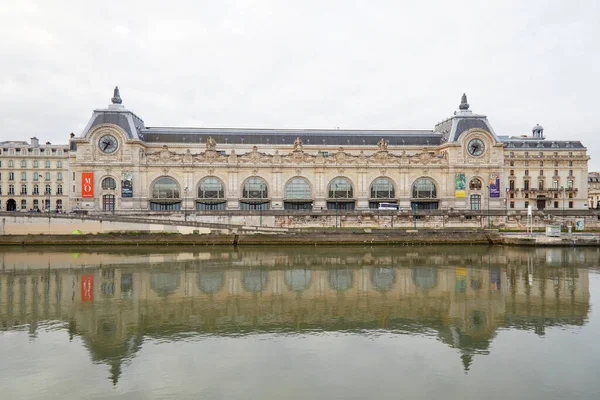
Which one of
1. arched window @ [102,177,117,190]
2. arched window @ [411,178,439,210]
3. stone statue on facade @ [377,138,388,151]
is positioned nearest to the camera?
arched window @ [102,177,117,190]

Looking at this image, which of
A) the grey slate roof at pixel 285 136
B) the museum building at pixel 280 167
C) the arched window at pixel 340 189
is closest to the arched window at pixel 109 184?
the museum building at pixel 280 167

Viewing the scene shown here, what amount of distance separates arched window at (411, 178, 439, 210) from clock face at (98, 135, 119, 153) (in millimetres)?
42600

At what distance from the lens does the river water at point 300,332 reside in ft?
36.8

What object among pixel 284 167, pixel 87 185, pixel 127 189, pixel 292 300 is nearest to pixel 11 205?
pixel 87 185

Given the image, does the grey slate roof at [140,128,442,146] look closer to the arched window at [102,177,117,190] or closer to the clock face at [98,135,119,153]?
the clock face at [98,135,119,153]

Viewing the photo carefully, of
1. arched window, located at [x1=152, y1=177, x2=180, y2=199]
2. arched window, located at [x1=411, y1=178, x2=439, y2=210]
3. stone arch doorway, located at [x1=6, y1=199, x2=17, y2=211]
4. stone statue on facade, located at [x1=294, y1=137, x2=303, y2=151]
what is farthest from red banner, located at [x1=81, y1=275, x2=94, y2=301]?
stone arch doorway, located at [x1=6, y1=199, x2=17, y2=211]

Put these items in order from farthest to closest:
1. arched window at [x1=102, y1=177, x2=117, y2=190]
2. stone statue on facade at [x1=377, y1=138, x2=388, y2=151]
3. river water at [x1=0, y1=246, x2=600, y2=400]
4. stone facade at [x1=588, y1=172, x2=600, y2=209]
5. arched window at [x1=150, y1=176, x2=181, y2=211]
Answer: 1. stone facade at [x1=588, y1=172, x2=600, y2=209]
2. stone statue on facade at [x1=377, y1=138, x2=388, y2=151]
3. arched window at [x1=150, y1=176, x2=181, y2=211]
4. arched window at [x1=102, y1=177, x2=117, y2=190]
5. river water at [x1=0, y1=246, x2=600, y2=400]

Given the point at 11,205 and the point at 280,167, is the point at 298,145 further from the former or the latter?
the point at 11,205

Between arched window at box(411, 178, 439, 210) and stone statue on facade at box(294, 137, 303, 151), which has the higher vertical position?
stone statue on facade at box(294, 137, 303, 151)

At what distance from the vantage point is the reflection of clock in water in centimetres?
6350

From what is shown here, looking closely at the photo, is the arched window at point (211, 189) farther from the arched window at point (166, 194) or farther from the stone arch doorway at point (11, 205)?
the stone arch doorway at point (11, 205)

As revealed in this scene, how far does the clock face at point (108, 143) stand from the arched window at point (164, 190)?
7.50 metres

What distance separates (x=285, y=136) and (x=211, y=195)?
50.6 ft

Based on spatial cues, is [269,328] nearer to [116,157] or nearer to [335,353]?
[335,353]
